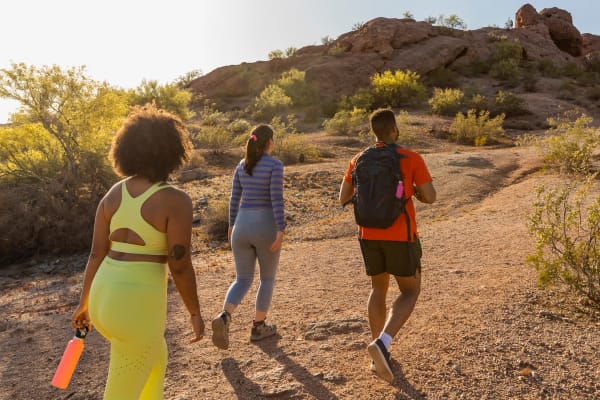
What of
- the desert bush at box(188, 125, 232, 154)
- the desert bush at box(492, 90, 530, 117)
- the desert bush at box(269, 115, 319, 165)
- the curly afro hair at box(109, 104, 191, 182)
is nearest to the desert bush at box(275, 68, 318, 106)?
the desert bush at box(492, 90, 530, 117)

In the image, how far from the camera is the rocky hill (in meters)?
34.0

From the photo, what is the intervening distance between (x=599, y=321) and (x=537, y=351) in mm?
829

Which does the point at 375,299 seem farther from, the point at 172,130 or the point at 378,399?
the point at 172,130

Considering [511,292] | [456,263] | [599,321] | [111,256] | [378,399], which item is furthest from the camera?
[456,263]

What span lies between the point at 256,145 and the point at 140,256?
197 cm

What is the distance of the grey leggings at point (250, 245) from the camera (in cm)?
389

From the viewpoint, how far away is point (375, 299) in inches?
137

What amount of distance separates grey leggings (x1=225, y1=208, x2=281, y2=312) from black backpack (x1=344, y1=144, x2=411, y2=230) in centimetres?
98

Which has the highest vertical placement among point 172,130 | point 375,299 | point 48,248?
point 172,130

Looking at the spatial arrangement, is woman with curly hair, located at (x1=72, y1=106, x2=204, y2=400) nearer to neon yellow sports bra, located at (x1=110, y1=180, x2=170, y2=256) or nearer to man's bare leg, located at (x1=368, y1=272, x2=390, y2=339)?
neon yellow sports bra, located at (x1=110, y1=180, x2=170, y2=256)

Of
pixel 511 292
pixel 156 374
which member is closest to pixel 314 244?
pixel 511 292

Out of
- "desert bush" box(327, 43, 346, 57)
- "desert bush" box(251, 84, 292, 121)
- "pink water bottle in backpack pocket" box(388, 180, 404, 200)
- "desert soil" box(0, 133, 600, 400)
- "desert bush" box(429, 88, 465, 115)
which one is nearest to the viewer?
"pink water bottle in backpack pocket" box(388, 180, 404, 200)

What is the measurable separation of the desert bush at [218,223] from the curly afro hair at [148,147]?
761 cm

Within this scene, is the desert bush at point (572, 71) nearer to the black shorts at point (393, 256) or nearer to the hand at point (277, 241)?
the hand at point (277, 241)
